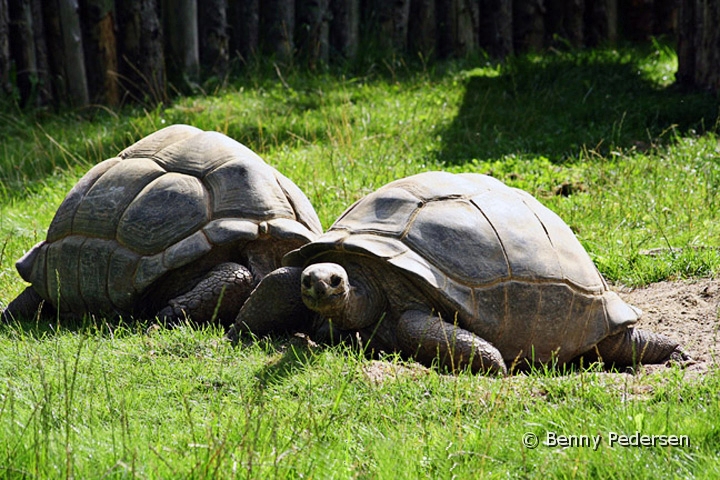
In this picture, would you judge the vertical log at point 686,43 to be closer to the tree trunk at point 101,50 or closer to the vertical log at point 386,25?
the vertical log at point 386,25

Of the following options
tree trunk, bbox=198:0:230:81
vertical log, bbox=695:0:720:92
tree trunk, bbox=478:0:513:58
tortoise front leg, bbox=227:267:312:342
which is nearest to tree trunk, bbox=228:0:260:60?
tree trunk, bbox=198:0:230:81

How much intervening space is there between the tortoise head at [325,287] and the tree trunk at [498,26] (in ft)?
26.1

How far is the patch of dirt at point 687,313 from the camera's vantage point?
171 inches

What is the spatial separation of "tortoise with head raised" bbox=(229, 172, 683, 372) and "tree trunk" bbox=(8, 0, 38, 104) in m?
5.82

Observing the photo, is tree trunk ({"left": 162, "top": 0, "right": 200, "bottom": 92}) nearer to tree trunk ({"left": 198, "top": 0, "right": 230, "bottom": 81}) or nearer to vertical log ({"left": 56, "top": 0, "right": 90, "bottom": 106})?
tree trunk ({"left": 198, "top": 0, "right": 230, "bottom": 81})

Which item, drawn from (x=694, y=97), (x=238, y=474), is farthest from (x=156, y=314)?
(x=694, y=97)

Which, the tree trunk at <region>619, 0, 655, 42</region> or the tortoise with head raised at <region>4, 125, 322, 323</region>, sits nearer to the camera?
the tortoise with head raised at <region>4, 125, 322, 323</region>

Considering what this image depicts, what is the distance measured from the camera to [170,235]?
464 centimetres

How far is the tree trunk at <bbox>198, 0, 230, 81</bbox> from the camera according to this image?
9.60m

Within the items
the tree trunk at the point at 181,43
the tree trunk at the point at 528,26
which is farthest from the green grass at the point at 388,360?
the tree trunk at the point at 528,26

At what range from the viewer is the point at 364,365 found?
3805 mm

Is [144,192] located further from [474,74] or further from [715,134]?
[474,74]

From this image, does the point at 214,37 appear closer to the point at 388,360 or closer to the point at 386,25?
the point at 386,25

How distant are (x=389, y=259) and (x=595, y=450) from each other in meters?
1.33
